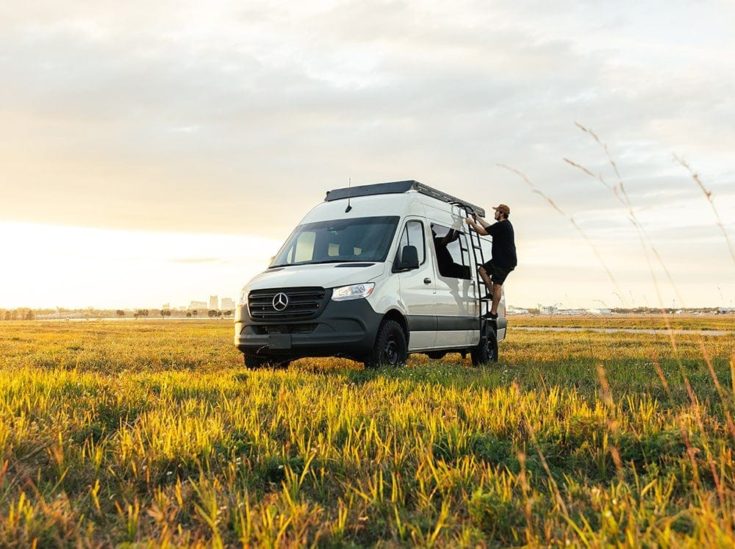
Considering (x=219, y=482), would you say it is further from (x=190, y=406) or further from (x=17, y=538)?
(x=190, y=406)

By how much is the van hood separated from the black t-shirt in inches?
126

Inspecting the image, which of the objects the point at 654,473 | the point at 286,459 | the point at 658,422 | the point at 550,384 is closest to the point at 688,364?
the point at 550,384

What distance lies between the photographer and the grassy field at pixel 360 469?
117 inches

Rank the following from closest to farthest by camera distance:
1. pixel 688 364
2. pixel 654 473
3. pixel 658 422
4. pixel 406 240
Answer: pixel 654 473 < pixel 658 422 < pixel 406 240 < pixel 688 364

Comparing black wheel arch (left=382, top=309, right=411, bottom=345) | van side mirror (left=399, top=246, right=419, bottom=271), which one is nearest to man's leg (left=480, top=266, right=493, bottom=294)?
van side mirror (left=399, top=246, right=419, bottom=271)

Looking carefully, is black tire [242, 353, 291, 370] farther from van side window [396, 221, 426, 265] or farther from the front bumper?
van side window [396, 221, 426, 265]

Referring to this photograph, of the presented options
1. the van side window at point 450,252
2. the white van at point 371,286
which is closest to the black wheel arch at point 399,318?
the white van at point 371,286

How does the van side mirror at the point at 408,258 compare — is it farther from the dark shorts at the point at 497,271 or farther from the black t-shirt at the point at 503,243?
the dark shorts at the point at 497,271

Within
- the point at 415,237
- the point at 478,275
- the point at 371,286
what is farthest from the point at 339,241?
the point at 478,275

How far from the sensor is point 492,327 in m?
12.7

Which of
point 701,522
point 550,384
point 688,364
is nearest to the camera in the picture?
point 701,522

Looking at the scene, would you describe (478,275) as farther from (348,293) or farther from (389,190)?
(348,293)

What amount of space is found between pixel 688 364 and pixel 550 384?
4.87 metres

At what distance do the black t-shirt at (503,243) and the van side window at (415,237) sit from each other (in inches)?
74.3
